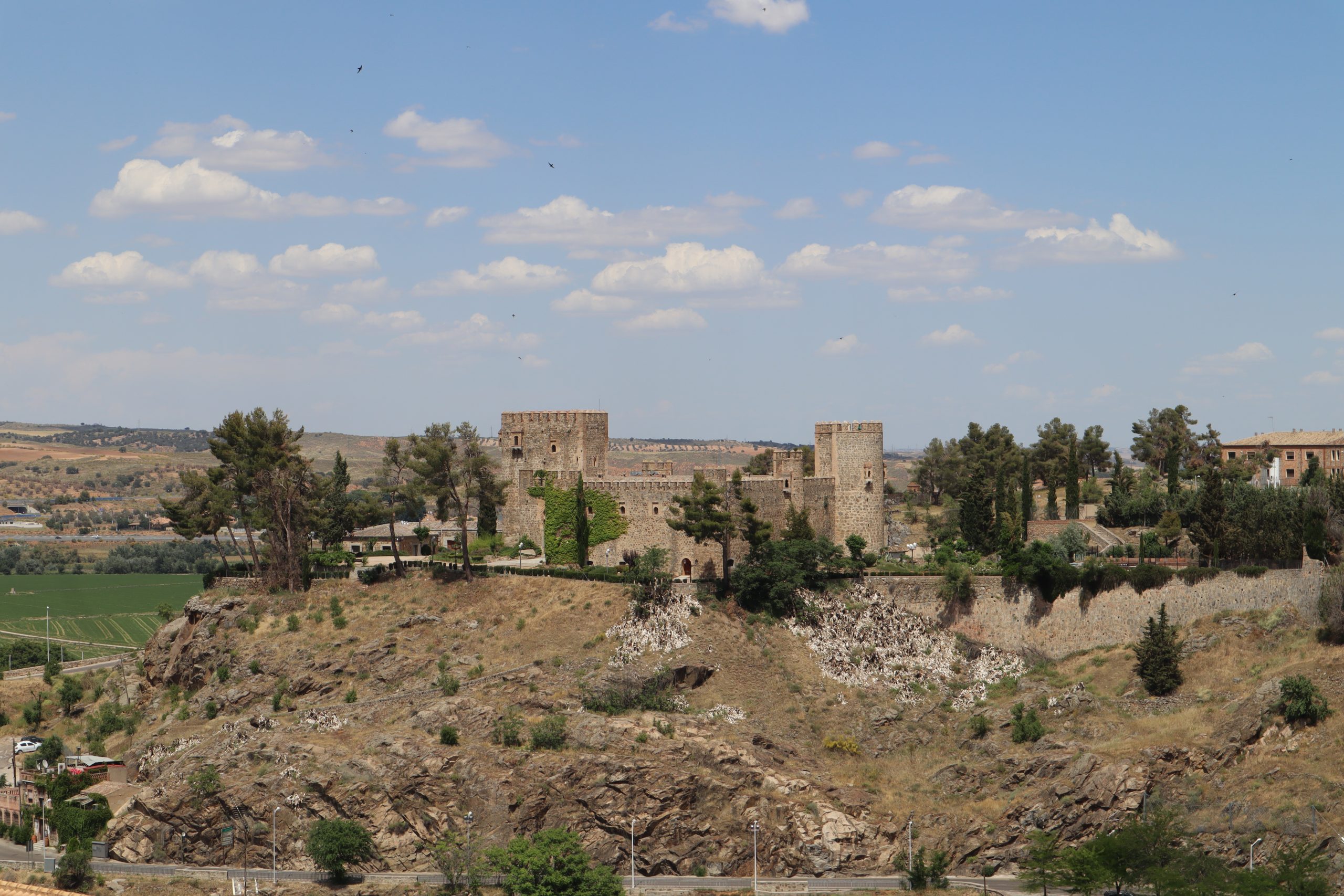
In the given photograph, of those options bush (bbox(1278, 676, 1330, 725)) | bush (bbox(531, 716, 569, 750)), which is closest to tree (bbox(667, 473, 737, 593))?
bush (bbox(531, 716, 569, 750))

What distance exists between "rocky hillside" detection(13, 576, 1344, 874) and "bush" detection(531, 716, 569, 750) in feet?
1.63

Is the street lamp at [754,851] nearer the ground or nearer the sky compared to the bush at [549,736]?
nearer the ground

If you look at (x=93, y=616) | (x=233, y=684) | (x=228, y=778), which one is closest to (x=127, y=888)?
(x=228, y=778)

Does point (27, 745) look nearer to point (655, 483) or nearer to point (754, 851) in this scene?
point (655, 483)

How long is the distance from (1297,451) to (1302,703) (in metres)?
53.9

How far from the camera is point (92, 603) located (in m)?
133

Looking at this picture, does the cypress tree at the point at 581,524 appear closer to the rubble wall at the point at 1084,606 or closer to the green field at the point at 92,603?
the rubble wall at the point at 1084,606

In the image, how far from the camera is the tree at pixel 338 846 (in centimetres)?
5594

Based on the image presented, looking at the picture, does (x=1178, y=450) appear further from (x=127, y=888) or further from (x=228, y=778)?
(x=127, y=888)

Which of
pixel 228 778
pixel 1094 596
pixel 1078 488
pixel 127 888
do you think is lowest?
pixel 127 888

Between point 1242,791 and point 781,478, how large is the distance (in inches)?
1059

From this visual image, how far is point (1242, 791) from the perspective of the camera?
54.5m

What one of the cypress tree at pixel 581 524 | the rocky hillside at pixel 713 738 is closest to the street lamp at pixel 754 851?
the rocky hillside at pixel 713 738

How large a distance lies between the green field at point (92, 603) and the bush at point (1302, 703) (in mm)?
81303
